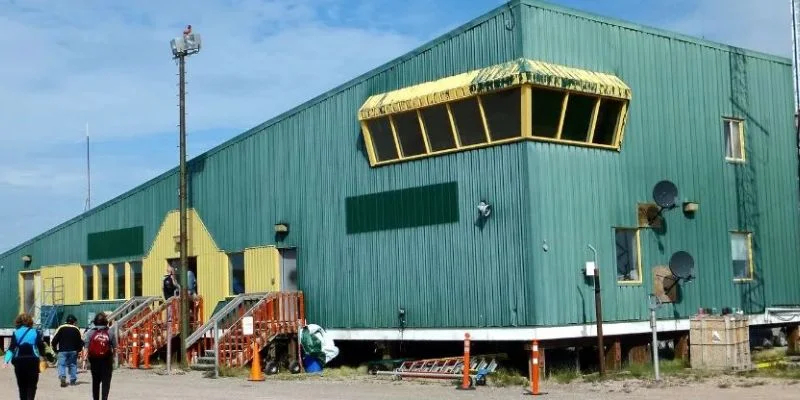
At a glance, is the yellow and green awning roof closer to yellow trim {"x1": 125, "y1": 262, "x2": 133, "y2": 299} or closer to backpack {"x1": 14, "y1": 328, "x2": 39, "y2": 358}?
backpack {"x1": 14, "y1": 328, "x2": 39, "y2": 358}

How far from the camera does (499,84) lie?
23.6m

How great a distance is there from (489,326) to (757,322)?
8.60 m

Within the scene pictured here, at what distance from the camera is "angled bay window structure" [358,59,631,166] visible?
23594mm

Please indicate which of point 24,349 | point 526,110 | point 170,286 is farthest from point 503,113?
point 170,286

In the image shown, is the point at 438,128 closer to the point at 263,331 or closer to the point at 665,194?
the point at 665,194

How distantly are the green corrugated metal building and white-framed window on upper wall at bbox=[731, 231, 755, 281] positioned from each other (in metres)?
0.06

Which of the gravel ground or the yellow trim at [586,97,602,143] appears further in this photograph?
the yellow trim at [586,97,602,143]

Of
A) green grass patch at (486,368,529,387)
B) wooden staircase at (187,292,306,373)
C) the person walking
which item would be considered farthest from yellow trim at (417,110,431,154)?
the person walking

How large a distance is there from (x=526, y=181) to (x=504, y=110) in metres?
1.69

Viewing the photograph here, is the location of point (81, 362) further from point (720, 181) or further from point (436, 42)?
point (720, 181)

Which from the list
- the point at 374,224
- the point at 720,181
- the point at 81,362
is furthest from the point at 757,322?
the point at 81,362

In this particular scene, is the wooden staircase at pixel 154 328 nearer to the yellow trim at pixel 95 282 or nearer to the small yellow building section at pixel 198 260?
the small yellow building section at pixel 198 260

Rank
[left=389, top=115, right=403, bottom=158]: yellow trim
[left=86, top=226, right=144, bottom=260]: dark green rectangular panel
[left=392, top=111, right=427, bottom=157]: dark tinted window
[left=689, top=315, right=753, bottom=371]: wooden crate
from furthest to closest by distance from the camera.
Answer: [left=86, top=226, right=144, bottom=260]: dark green rectangular panel → [left=389, top=115, right=403, bottom=158]: yellow trim → [left=392, top=111, right=427, bottom=157]: dark tinted window → [left=689, top=315, right=753, bottom=371]: wooden crate

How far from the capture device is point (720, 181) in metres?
28.3
